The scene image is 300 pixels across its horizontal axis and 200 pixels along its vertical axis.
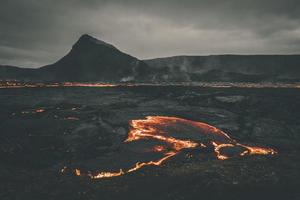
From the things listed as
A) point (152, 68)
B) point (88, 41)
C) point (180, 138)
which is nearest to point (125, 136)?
point (180, 138)

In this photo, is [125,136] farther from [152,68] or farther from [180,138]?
[152,68]

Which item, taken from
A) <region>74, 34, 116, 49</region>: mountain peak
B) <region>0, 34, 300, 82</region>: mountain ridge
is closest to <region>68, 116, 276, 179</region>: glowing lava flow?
<region>0, 34, 300, 82</region>: mountain ridge

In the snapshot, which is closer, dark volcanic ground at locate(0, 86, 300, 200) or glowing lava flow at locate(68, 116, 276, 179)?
dark volcanic ground at locate(0, 86, 300, 200)

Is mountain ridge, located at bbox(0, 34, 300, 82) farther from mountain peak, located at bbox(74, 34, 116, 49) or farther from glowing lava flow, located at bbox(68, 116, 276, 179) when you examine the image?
glowing lava flow, located at bbox(68, 116, 276, 179)

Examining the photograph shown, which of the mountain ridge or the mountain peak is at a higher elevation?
the mountain peak

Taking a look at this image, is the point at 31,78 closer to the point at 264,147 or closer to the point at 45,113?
the point at 45,113
